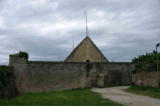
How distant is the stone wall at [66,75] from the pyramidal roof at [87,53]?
5.74 m

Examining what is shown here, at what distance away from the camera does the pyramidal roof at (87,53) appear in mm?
30484

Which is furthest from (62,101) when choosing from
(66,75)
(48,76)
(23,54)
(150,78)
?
(66,75)

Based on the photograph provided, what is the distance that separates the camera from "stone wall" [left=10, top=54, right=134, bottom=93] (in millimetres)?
21044

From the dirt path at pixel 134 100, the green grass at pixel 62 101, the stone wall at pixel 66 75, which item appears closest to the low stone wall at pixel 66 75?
the stone wall at pixel 66 75

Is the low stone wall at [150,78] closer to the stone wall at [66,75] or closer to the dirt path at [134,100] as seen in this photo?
the dirt path at [134,100]

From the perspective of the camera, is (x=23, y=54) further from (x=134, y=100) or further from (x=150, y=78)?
(x=134, y=100)

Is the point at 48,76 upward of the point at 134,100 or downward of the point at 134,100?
upward

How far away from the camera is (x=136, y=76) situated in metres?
22.4

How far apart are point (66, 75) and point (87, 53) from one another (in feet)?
27.7

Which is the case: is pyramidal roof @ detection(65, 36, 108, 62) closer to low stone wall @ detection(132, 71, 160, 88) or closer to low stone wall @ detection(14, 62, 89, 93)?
low stone wall @ detection(14, 62, 89, 93)

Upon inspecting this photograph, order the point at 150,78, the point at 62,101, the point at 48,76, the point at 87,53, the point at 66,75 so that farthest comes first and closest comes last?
the point at 87,53
the point at 66,75
the point at 48,76
the point at 150,78
the point at 62,101

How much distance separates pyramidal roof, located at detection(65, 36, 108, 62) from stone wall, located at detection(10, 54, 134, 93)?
5745 millimetres

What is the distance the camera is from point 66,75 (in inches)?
898

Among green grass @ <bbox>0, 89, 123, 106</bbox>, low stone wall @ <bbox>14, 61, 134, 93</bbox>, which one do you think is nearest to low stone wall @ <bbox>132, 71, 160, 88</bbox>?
low stone wall @ <bbox>14, 61, 134, 93</bbox>
